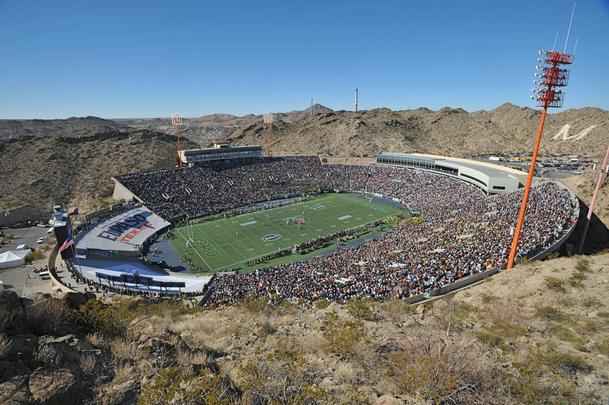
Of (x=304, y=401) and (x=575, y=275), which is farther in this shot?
(x=575, y=275)

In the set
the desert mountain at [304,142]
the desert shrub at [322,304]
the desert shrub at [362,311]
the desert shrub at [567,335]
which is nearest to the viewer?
the desert shrub at [567,335]

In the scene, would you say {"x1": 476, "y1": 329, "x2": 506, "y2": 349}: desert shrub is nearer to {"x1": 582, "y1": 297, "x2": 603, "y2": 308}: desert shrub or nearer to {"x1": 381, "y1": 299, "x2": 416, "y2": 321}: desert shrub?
{"x1": 381, "y1": 299, "x2": 416, "y2": 321}: desert shrub

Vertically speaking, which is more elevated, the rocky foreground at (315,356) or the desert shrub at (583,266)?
the rocky foreground at (315,356)

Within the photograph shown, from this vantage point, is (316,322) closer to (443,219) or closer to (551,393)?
(551,393)

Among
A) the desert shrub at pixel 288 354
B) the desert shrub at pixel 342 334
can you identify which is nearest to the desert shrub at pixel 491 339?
the desert shrub at pixel 342 334

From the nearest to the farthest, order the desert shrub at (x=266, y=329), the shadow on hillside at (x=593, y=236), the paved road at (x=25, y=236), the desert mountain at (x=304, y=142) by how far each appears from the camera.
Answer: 1. the desert shrub at (x=266, y=329)
2. the shadow on hillside at (x=593, y=236)
3. the paved road at (x=25, y=236)
4. the desert mountain at (x=304, y=142)

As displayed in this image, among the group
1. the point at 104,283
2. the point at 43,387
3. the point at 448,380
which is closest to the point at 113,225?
the point at 104,283

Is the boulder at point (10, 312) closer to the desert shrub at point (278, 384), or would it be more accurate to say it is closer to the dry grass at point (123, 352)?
the dry grass at point (123, 352)
